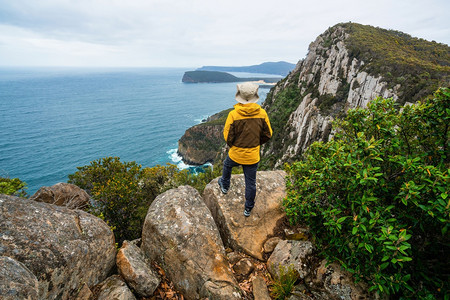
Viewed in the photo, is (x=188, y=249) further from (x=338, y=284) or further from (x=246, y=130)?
(x=338, y=284)

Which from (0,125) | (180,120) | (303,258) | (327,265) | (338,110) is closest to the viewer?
(327,265)

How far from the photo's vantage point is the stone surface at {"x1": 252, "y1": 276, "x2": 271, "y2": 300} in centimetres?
533

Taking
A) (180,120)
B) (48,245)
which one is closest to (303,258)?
(48,245)

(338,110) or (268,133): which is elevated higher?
(268,133)

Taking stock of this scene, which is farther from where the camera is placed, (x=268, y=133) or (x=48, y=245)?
(x=268, y=133)

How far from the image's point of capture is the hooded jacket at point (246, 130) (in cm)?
596

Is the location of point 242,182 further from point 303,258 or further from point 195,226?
point 303,258

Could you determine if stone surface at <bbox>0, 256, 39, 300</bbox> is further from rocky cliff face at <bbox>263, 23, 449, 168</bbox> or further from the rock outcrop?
the rock outcrop

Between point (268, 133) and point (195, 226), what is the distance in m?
3.49

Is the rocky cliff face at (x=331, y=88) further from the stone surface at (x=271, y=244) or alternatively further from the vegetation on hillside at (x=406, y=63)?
the stone surface at (x=271, y=244)

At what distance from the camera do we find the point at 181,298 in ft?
18.0

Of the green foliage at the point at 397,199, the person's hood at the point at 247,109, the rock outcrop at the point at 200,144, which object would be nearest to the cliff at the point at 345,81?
the green foliage at the point at 397,199

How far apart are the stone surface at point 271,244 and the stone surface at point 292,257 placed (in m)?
0.32

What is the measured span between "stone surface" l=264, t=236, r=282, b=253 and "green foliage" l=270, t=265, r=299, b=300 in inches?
45.6
